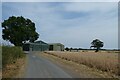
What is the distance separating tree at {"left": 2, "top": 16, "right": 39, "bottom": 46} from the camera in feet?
253

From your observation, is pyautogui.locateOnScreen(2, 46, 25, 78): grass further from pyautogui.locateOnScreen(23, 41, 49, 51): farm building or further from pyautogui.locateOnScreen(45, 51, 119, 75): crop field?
pyautogui.locateOnScreen(23, 41, 49, 51): farm building

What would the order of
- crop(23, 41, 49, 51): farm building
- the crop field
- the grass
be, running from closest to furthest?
the grass, the crop field, crop(23, 41, 49, 51): farm building

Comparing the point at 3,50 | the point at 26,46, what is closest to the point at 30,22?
the point at 26,46

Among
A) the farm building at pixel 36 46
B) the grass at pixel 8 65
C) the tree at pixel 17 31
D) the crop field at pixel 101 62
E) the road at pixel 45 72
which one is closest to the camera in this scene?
the road at pixel 45 72

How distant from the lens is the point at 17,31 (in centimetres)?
7781

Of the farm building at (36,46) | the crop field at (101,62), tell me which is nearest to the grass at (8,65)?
the crop field at (101,62)

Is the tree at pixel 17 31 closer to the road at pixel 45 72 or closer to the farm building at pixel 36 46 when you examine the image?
the farm building at pixel 36 46

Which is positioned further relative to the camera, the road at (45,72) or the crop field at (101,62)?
the crop field at (101,62)

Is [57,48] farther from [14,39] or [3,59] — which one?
[3,59]

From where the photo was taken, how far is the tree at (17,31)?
253ft

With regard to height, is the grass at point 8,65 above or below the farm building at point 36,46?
below

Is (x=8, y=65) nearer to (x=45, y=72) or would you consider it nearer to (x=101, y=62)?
(x=45, y=72)

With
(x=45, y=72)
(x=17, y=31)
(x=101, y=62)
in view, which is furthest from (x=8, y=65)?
(x=17, y=31)

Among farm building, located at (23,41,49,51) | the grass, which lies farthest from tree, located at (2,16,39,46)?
the grass
